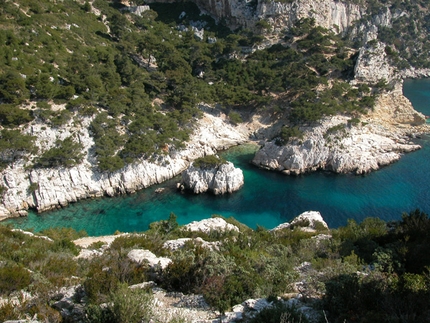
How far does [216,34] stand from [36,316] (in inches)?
2217

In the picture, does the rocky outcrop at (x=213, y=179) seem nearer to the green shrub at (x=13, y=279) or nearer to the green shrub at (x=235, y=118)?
the green shrub at (x=235, y=118)

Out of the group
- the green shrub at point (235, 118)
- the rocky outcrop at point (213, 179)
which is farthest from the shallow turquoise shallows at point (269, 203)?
the green shrub at point (235, 118)

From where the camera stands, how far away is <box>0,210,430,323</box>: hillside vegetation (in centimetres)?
666

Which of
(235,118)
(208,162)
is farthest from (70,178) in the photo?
(235,118)

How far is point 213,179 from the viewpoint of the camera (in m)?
30.1

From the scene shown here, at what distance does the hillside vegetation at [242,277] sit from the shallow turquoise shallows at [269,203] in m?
12.4

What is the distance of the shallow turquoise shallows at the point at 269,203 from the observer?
25.7 metres

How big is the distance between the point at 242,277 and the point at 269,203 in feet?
67.1

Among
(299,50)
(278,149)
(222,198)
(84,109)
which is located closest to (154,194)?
(222,198)

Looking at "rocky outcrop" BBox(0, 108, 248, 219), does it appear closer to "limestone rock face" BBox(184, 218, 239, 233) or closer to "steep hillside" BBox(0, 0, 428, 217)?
"steep hillside" BBox(0, 0, 428, 217)

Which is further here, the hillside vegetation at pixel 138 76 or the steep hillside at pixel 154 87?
the hillside vegetation at pixel 138 76

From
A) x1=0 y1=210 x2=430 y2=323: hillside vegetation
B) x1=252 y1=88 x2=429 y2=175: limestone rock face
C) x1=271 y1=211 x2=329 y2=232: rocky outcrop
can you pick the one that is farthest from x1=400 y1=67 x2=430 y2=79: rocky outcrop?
x1=0 y1=210 x2=430 y2=323: hillside vegetation

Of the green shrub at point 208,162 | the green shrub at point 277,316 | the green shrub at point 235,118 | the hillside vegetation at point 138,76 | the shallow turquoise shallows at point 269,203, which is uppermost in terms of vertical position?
the hillside vegetation at point 138,76

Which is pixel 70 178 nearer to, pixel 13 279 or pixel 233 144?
pixel 233 144
